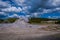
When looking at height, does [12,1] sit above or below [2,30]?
above

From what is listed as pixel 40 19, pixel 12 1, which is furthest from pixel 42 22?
pixel 12 1

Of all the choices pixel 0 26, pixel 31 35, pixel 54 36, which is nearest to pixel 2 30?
pixel 0 26

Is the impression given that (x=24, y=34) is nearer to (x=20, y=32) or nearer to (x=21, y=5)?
(x=20, y=32)

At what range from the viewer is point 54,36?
3049 mm

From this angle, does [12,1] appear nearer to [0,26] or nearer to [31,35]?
[0,26]

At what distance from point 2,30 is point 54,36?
1.05 m

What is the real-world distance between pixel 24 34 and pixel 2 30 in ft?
1.46

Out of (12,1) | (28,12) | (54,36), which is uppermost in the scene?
(12,1)

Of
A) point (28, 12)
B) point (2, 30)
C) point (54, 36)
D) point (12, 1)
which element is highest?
point (12, 1)

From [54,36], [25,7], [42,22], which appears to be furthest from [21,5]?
[54,36]

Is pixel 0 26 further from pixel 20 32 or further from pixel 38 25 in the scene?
pixel 38 25

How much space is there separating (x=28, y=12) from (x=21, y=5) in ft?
0.65

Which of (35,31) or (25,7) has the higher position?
(25,7)

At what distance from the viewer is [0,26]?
299cm
